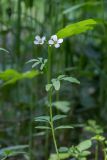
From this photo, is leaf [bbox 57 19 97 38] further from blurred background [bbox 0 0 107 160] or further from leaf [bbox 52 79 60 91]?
blurred background [bbox 0 0 107 160]

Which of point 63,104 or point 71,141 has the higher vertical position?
point 63,104

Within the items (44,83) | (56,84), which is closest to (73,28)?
(56,84)

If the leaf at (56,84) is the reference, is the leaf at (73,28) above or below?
above

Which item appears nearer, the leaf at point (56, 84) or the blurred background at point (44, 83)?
the leaf at point (56, 84)

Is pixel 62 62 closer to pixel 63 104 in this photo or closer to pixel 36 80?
pixel 36 80

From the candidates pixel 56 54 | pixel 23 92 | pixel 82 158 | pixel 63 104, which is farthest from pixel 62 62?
pixel 82 158

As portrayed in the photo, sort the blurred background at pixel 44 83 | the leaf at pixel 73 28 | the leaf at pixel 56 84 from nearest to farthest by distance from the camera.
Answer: the leaf at pixel 56 84 → the leaf at pixel 73 28 → the blurred background at pixel 44 83

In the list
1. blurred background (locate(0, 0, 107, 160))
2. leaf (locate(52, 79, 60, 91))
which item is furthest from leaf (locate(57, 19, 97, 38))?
blurred background (locate(0, 0, 107, 160))

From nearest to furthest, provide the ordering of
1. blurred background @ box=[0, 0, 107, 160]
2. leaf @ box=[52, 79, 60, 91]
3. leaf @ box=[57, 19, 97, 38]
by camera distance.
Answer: leaf @ box=[52, 79, 60, 91] < leaf @ box=[57, 19, 97, 38] < blurred background @ box=[0, 0, 107, 160]

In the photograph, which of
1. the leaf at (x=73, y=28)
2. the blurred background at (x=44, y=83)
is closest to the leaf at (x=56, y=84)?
the leaf at (x=73, y=28)

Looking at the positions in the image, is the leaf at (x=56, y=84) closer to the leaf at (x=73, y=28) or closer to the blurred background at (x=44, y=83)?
the leaf at (x=73, y=28)

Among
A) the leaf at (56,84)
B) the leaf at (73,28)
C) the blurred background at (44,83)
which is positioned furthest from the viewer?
the blurred background at (44,83)
